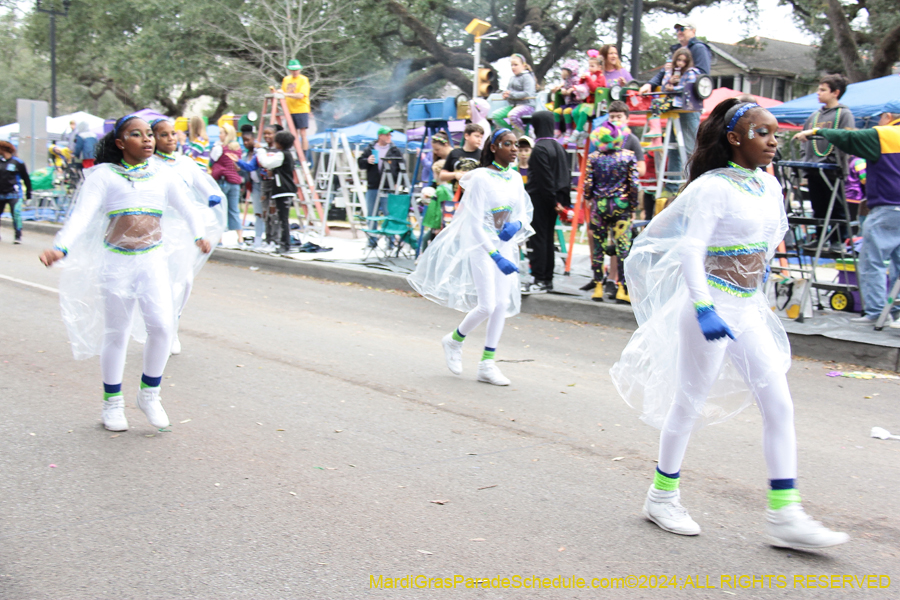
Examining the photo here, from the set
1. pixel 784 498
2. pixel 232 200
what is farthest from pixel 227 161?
pixel 784 498

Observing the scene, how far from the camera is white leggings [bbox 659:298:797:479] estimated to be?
11.3 feet

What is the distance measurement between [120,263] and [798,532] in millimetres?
3909

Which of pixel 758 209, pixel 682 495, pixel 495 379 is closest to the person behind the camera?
pixel 758 209

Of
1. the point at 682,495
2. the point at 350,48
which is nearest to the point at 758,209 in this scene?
the point at 682,495

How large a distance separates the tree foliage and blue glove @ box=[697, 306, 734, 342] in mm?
21975

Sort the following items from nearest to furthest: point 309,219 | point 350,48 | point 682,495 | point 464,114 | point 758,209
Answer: point 758,209
point 682,495
point 464,114
point 309,219
point 350,48

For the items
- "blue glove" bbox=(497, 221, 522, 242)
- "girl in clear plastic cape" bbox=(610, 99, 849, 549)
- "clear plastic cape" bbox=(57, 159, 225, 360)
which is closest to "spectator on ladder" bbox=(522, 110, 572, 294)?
"blue glove" bbox=(497, 221, 522, 242)

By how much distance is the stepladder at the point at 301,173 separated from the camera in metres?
17.1

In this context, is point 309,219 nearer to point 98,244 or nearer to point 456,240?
point 456,240

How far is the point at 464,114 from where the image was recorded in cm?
1300

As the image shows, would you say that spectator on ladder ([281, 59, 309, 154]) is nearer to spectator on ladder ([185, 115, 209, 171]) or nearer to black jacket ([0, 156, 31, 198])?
spectator on ladder ([185, 115, 209, 171])

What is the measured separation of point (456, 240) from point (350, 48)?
78.4ft

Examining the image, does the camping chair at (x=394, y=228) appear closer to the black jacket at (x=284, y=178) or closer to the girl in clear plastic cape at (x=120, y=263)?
the black jacket at (x=284, y=178)

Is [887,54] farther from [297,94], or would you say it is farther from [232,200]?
[232,200]
